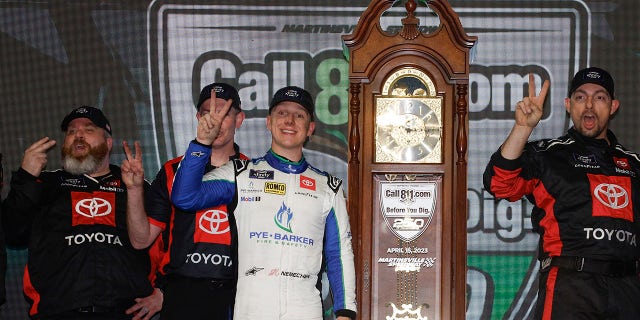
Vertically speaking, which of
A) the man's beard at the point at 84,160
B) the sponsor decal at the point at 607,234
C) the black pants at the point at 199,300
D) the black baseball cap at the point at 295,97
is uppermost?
the black baseball cap at the point at 295,97

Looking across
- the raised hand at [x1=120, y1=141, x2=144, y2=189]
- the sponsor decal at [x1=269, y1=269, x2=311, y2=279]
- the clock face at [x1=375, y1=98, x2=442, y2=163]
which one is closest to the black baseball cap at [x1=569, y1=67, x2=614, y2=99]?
the clock face at [x1=375, y1=98, x2=442, y2=163]

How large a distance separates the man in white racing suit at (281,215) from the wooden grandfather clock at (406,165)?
1.44ft

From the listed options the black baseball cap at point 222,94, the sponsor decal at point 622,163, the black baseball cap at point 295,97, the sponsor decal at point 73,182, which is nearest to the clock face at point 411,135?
the black baseball cap at point 295,97

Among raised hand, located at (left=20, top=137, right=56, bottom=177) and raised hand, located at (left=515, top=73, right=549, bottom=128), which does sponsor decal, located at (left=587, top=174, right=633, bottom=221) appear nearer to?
raised hand, located at (left=515, top=73, right=549, bottom=128)

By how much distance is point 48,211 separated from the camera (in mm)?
3531

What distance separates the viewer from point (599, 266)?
321 cm

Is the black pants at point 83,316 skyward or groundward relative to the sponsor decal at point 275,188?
groundward

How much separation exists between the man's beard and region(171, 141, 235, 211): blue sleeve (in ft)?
2.35

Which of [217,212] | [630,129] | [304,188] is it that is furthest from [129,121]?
[630,129]

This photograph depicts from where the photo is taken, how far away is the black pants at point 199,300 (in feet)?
10.3

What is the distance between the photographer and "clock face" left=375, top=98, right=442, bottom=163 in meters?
3.54

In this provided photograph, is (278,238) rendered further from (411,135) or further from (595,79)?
(595,79)

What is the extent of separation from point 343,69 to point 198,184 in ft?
4.96

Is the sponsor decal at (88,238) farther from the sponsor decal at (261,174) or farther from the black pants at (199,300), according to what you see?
the sponsor decal at (261,174)
